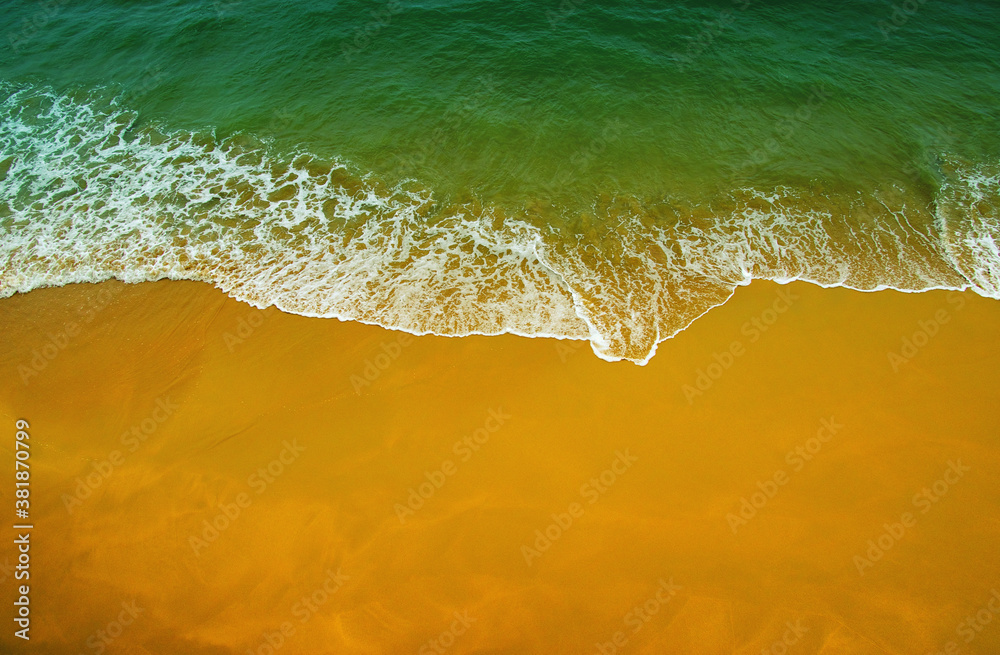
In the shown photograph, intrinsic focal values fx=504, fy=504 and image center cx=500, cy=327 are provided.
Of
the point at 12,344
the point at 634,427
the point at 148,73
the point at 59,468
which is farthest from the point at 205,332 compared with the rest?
the point at 148,73

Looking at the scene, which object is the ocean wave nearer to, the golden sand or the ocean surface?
the ocean surface

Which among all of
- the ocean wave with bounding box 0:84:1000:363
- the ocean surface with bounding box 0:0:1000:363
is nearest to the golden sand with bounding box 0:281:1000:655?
the ocean wave with bounding box 0:84:1000:363

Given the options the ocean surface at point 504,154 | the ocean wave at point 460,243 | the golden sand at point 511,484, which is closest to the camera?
the golden sand at point 511,484

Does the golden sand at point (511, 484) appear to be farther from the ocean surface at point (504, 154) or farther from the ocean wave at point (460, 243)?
the ocean surface at point (504, 154)

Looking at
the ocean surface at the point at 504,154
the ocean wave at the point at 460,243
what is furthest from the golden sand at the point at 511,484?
the ocean surface at the point at 504,154

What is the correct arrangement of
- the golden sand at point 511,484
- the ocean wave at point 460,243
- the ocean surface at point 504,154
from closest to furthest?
the golden sand at point 511,484 < the ocean wave at point 460,243 < the ocean surface at point 504,154

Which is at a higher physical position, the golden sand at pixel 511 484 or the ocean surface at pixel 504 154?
the ocean surface at pixel 504 154

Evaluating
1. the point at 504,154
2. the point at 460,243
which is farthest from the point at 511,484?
the point at 504,154
